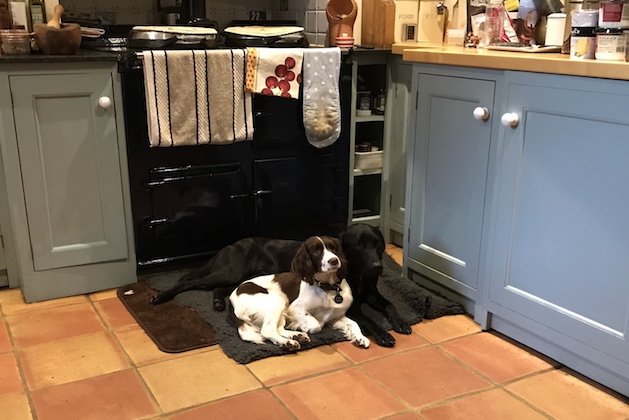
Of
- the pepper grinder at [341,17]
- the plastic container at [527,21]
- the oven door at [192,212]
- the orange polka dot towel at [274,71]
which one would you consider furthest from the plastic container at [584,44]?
the oven door at [192,212]

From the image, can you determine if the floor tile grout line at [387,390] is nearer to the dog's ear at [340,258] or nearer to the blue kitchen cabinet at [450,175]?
the dog's ear at [340,258]

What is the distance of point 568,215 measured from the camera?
200 cm

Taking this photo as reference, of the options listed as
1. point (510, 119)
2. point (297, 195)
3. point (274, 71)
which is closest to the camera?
point (510, 119)

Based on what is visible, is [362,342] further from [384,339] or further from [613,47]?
[613,47]

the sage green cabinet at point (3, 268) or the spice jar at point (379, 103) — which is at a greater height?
the spice jar at point (379, 103)

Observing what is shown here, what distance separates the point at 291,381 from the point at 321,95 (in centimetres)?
133

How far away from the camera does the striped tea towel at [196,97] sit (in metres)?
2.53

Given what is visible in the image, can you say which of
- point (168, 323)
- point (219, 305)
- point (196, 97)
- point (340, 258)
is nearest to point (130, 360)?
point (168, 323)

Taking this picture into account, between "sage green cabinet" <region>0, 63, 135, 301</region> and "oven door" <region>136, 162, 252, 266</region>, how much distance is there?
0.11 metres

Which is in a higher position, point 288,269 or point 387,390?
point 288,269

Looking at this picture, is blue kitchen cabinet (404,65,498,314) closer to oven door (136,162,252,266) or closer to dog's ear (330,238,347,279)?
dog's ear (330,238,347,279)

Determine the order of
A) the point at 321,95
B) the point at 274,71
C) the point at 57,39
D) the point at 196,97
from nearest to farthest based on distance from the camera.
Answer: the point at 57,39 → the point at 196,97 → the point at 274,71 → the point at 321,95

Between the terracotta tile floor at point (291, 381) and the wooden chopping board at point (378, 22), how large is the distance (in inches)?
57.3

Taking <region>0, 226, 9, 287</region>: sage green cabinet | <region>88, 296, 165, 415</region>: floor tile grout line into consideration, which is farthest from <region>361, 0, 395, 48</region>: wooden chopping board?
<region>0, 226, 9, 287</region>: sage green cabinet
